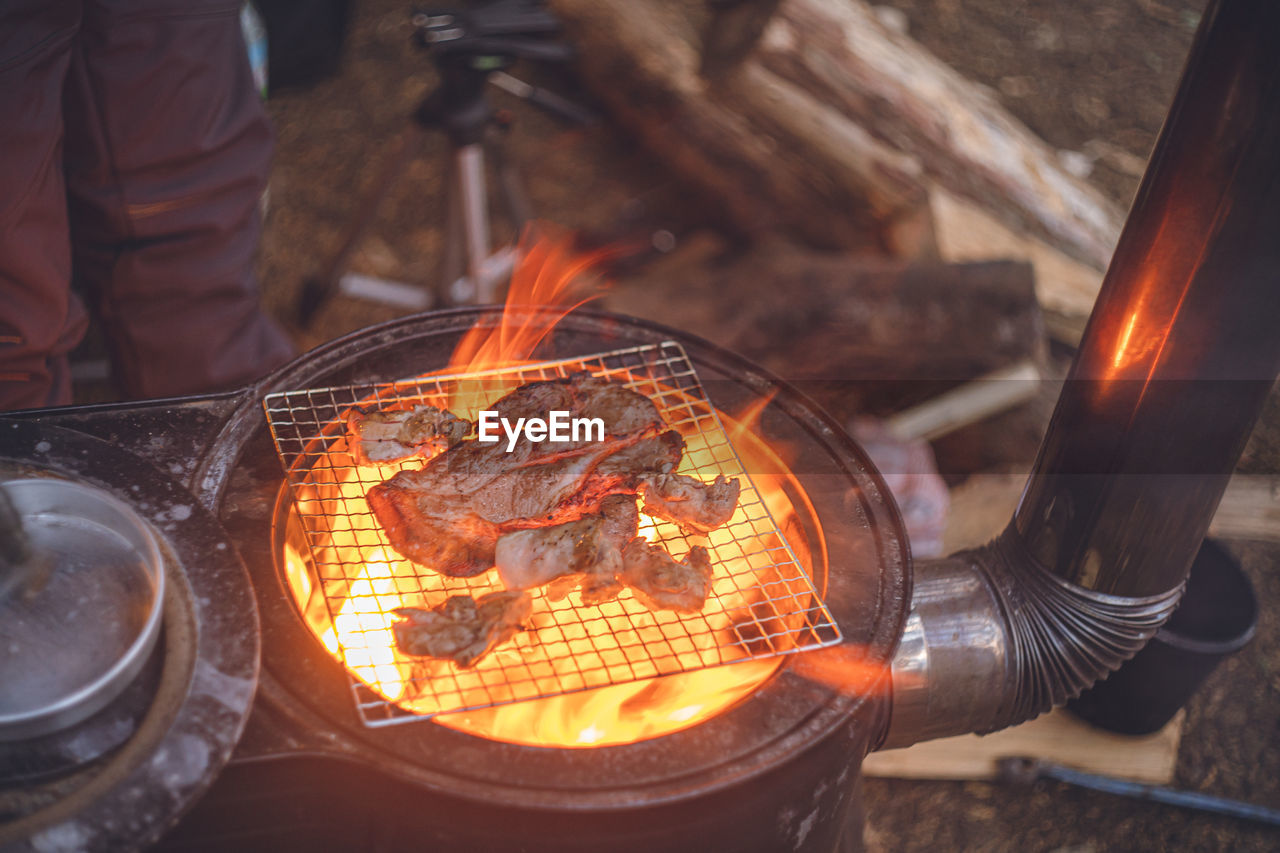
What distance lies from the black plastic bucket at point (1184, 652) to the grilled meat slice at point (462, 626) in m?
2.32

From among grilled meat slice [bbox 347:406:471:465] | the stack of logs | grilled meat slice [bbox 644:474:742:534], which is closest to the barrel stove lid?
grilled meat slice [bbox 347:406:471:465]

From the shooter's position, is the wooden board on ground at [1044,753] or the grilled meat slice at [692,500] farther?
the wooden board on ground at [1044,753]

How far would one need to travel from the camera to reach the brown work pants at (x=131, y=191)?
248cm

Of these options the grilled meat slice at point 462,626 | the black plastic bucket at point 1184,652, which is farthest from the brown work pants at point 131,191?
the black plastic bucket at point 1184,652

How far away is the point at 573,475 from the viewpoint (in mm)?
2082

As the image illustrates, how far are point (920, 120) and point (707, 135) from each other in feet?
3.74

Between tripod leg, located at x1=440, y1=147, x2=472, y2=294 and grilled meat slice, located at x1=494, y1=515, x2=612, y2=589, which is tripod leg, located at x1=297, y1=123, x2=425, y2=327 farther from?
grilled meat slice, located at x1=494, y1=515, x2=612, y2=589

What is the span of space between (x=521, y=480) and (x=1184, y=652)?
93.5 inches

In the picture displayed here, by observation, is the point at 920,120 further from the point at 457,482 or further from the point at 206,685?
the point at 206,685

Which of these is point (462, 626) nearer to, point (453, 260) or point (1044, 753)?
point (1044, 753)

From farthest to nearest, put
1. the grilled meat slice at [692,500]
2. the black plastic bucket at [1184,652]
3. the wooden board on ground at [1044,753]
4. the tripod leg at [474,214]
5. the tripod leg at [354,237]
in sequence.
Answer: the tripod leg at [354,237] < the tripod leg at [474,214] < the wooden board on ground at [1044,753] < the black plastic bucket at [1184,652] < the grilled meat slice at [692,500]

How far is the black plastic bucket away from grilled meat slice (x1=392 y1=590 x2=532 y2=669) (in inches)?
91.5

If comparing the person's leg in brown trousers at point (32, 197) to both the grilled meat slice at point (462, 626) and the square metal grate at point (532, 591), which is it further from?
the grilled meat slice at point (462, 626)

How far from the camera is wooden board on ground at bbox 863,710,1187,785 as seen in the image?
3.15m
